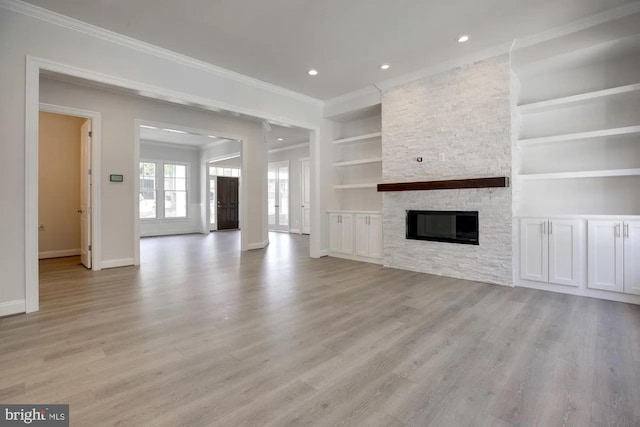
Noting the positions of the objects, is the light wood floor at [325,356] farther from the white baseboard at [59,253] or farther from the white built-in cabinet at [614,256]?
the white baseboard at [59,253]

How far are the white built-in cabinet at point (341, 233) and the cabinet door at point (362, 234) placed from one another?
0.17 m

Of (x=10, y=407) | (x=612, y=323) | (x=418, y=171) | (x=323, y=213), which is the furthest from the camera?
(x=323, y=213)

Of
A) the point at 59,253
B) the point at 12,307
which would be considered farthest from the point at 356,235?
the point at 59,253

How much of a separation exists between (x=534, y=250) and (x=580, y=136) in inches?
60.3

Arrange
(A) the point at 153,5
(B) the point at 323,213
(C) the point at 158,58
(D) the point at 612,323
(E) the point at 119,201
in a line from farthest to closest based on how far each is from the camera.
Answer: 1. (B) the point at 323,213
2. (E) the point at 119,201
3. (C) the point at 158,58
4. (A) the point at 153,5
5. (D) the point at 612,323

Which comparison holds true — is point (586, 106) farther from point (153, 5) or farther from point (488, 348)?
point (153, 5)

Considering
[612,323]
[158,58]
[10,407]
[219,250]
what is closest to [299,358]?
[10,407]

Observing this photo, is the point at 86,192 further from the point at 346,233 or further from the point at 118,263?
the point at 346,233

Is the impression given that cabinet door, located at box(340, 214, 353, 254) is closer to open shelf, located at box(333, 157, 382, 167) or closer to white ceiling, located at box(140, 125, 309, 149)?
open shelf, located at box(333, 157, 382, 167)

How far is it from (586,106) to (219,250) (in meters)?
7.13

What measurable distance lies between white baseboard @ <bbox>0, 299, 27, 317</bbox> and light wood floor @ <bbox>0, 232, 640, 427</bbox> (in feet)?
0.70

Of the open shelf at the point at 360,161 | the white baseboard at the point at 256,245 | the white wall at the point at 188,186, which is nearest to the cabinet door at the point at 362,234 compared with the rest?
the open shelf at the point at 360,161

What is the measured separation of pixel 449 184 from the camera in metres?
4.46

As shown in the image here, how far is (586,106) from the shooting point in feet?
13.5
